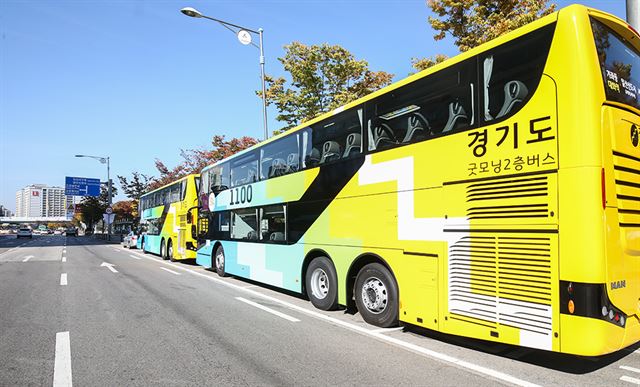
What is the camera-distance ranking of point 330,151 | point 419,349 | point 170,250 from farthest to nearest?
1. point 170,250
2. point 330,151
3. point 419,349

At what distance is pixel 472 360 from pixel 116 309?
6.41 meters

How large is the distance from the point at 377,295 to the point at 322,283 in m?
1.77

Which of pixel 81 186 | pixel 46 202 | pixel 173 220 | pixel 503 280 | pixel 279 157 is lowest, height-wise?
pixel 503 280

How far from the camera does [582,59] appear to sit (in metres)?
4.02

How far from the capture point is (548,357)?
493 cm

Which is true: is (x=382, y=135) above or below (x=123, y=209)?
above

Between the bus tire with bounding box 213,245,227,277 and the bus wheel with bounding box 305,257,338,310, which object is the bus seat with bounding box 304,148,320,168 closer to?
the bus wheel with bounding box 305,257,338,310

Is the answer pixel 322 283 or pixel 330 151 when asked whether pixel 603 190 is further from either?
pixel 322 283

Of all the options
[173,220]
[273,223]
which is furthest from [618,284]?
[173,220]

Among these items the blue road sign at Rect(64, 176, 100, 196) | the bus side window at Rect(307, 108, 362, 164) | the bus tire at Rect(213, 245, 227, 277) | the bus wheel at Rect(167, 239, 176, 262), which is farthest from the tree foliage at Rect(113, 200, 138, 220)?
the bus side window at Rect(307, 108, 362, 164)

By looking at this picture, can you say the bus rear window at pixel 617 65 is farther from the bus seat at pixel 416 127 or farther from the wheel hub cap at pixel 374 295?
the wheel hub cap at pixel 374 295

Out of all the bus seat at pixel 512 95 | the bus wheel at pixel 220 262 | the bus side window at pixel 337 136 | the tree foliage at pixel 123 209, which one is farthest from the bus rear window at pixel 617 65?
the tree foliage at pixel 123 209

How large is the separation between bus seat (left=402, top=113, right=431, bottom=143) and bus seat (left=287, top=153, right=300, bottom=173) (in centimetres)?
323

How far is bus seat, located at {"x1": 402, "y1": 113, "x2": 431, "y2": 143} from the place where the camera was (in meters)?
5.62
